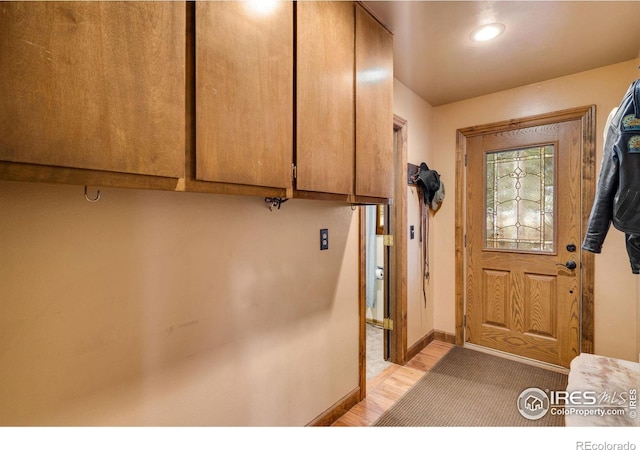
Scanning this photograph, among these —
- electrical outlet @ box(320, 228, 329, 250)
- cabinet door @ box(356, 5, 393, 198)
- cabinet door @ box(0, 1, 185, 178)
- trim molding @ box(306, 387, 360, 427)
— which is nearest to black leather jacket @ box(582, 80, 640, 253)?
cabinet door @ box(356, 5, 393, 198)

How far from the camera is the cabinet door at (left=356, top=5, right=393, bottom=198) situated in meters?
1.57

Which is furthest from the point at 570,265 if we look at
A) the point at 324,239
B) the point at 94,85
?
the point at 94,85

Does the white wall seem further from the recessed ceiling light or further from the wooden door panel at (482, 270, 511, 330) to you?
the wooden door panel at (482, 270, 511, 330)

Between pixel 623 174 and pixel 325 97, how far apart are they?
1.24 m

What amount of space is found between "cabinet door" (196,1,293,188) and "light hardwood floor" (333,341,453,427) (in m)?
1.70

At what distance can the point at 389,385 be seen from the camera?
2369mm

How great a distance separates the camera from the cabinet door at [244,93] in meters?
0.96

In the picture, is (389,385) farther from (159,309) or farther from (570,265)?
(159,309)

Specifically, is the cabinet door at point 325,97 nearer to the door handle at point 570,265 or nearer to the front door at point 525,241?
the front door at point 525,241

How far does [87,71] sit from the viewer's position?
29.5 inches

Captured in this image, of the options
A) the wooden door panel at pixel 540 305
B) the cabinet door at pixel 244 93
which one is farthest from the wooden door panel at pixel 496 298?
the cabinet door at pixel 244 93

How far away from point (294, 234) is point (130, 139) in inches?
38.9

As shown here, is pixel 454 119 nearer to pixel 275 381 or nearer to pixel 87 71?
pixel 275 381
